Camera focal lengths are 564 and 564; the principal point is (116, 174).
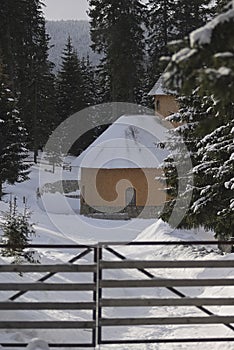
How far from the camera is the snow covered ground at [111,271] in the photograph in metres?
7.14

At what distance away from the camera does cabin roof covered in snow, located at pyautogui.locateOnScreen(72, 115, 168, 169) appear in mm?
26688

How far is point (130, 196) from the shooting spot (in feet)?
88.1

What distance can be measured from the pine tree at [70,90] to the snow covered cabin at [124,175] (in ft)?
52.5

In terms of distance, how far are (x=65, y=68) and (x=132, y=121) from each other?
54.8ft

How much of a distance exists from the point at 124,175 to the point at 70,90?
18.6m

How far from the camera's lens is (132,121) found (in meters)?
29.0

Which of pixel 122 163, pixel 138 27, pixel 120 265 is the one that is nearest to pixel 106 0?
pixel 138 27

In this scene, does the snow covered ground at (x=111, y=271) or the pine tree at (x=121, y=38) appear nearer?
the snow covered ground at (x=111, y=271)

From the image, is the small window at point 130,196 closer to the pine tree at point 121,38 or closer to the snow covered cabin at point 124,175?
the snow covered cabin at point 124,175

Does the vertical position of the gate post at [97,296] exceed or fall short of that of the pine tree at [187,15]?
it falls short

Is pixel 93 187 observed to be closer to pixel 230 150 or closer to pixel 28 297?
pixel 230 150

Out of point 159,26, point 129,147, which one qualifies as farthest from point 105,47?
point 129,147

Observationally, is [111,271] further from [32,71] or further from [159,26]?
[32,71]

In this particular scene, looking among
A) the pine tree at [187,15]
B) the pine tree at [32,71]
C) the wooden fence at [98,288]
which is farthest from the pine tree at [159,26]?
the wooden fence at [98,288]
